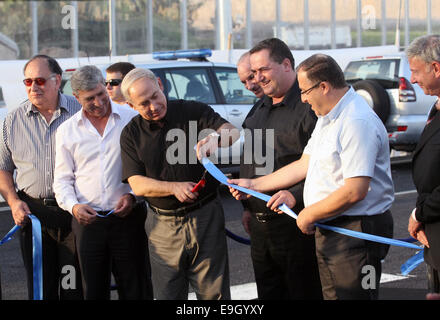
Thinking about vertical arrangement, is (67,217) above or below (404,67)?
below

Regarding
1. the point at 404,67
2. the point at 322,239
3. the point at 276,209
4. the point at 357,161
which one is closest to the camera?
the point at 357,161

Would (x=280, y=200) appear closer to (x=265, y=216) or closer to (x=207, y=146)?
(x=265, y=216)

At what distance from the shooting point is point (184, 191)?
441cm

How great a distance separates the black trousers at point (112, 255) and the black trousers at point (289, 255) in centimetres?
84

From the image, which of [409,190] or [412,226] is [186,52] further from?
[412,226]

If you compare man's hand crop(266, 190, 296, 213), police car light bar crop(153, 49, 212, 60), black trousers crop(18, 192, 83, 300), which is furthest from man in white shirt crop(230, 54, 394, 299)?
police car light bar crop(153, 49, 212, 60)

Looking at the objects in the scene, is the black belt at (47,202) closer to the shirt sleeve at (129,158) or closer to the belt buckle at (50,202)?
the belt buckle at (50,202)

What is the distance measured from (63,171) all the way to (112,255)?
63 cm

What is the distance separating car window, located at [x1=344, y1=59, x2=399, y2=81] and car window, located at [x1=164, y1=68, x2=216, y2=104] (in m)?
4.29

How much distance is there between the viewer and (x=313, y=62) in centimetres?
400

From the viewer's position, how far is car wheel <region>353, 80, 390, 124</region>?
43.4 ft

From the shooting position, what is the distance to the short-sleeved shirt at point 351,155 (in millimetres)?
3826

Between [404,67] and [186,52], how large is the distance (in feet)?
15.0

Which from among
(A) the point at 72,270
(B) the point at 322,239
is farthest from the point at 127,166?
(B) the point at 322,239
